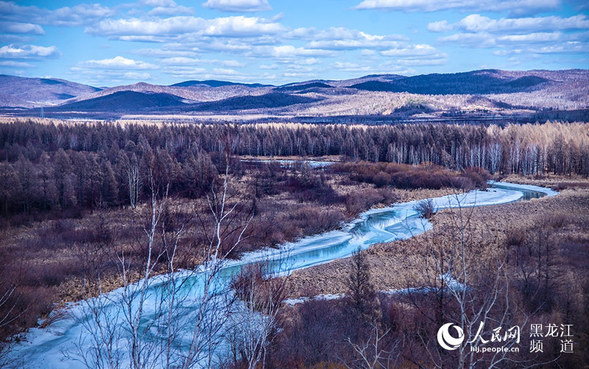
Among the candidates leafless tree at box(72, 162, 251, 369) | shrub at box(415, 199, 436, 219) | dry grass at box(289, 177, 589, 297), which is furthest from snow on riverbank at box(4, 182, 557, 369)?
dry grass at box(289, 177, 589, 297)

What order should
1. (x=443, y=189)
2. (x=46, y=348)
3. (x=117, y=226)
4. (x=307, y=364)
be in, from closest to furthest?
(x=307, y=364)
(x=46, y=348)
(x=117, y=226)
(x=443, y=189)

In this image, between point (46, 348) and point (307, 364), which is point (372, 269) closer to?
point (307, 364)

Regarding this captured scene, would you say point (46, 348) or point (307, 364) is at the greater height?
point (307, 364)

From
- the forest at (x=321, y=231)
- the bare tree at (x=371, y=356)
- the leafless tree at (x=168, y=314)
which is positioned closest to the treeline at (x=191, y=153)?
the forest at (x=321, y=231)

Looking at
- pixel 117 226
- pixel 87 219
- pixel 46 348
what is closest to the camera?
pixel 46 348

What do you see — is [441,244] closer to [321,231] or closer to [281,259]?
[281,259]

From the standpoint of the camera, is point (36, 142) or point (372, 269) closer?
point (372, 269)

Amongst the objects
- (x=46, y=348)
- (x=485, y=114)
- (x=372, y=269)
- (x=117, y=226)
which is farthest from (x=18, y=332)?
(x=485, y=114)

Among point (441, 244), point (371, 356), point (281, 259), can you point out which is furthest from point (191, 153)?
point (371, 356)
